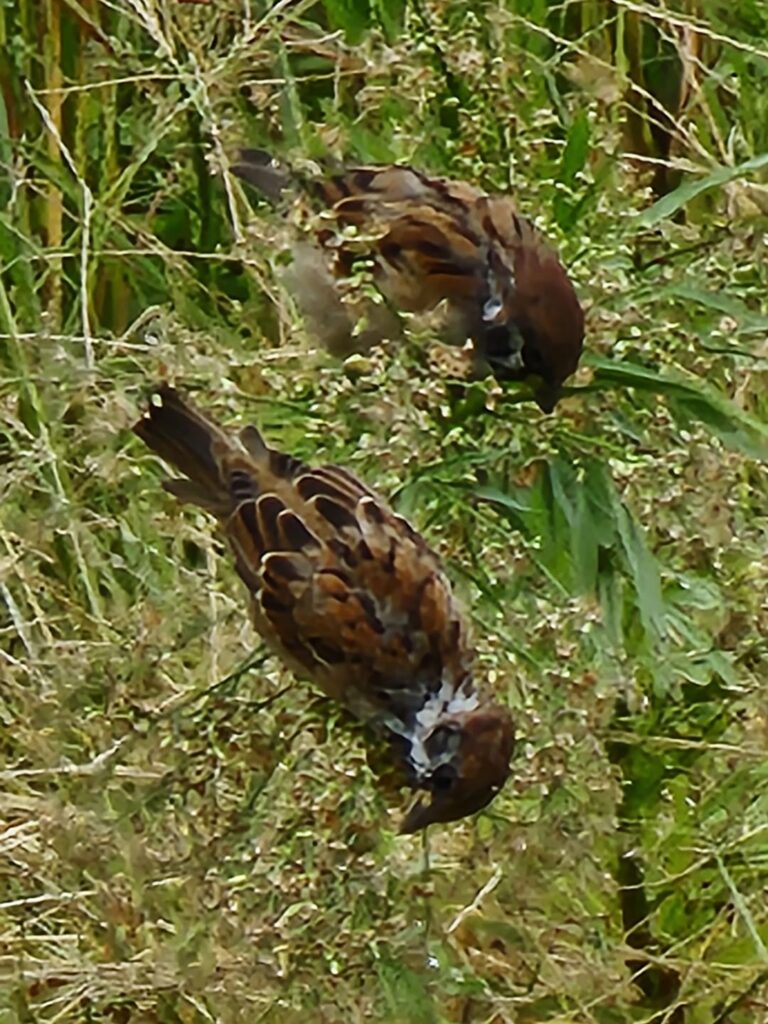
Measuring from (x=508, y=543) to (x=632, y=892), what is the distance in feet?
1.38

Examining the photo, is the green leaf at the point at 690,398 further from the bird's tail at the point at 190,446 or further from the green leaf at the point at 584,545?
the bird's tail at the point at 190,446

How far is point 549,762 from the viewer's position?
1.16 meters

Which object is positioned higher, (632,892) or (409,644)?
(409,644)

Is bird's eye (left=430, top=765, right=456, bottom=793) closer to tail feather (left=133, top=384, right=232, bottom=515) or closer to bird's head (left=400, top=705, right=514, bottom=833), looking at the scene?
bird's head (left=400, top=705, right=514, bottom=833)

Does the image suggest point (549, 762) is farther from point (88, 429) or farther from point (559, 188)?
point (88, 429)

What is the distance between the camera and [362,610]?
1.26m

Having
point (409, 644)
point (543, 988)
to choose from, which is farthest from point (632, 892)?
point (409, 644)

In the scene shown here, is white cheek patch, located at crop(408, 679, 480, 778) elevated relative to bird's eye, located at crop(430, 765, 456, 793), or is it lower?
elevated

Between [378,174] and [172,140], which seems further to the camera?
[172,140]

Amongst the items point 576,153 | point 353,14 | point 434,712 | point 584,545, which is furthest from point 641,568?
point 353,14

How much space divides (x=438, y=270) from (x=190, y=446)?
0.24m

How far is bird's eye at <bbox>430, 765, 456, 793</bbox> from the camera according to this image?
3.86ft

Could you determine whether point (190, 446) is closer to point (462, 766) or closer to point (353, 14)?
point (462, 766)

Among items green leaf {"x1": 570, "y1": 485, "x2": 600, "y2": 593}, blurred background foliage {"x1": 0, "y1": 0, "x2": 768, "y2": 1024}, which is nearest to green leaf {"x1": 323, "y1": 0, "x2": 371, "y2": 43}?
blurred background foliage {"x1": 0, "y1": 0, "x2": 768, "y2": 1024}
